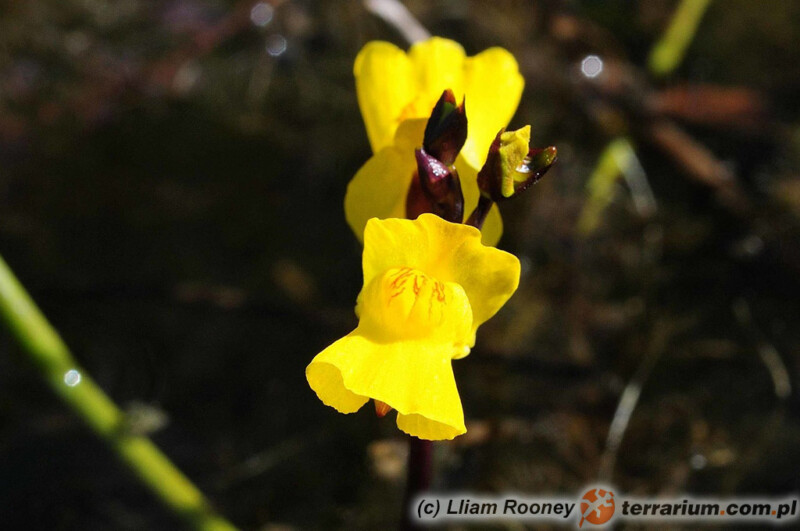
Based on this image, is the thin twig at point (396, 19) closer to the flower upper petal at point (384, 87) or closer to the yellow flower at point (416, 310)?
the flower upper petal at point (384, 87)

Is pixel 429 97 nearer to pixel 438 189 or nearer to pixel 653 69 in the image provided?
pixel 438 189

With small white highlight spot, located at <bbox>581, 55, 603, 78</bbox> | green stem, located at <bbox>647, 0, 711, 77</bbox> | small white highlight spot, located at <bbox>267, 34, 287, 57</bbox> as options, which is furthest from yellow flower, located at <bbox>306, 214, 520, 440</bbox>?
small white highlight spot, located at <bbox>267, 34, 287, 57</bbox>

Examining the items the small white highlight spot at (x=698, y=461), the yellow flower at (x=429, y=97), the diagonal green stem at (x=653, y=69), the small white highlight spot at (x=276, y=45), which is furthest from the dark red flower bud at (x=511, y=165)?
the small white highlight spot at (x=276, y=45)

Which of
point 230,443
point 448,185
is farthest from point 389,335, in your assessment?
point 230,443

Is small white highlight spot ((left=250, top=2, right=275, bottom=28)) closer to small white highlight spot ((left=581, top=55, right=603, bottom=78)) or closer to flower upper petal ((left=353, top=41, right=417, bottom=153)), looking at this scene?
A: small white highlight spot ((left=581, top=55, right=603, bottom=78))

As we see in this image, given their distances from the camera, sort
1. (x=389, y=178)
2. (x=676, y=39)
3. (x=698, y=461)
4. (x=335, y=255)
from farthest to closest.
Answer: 1. (x=676, y=39)
2. (x=335, y=255)
3. (x=698, y=461)
4. (x=389, y=178)

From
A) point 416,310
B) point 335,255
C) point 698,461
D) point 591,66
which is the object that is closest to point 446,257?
point 416,310

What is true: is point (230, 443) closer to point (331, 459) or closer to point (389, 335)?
point (331, 459)
